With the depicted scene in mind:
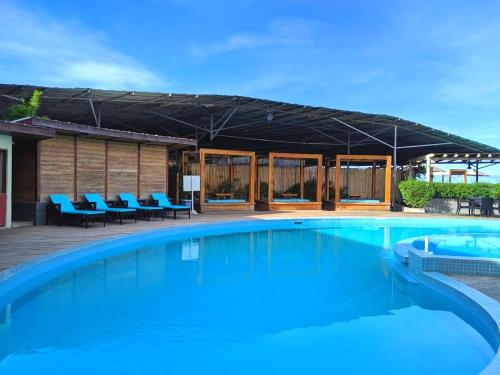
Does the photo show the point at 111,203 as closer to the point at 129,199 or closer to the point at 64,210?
the point at 129,199

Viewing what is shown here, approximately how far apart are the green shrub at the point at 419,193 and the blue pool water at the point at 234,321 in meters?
9.72

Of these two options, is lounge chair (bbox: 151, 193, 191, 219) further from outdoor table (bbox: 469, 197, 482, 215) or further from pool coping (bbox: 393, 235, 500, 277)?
outdoor table (bbox: 469, 197, 482, 215)

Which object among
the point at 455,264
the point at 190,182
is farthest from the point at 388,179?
the point at 455,264

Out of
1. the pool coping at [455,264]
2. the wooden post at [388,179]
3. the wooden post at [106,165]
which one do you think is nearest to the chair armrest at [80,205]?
the wooden post at [106,165]

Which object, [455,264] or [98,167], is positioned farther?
[98,167]

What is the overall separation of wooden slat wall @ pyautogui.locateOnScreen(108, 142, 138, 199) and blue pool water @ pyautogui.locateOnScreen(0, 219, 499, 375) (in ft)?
15.9

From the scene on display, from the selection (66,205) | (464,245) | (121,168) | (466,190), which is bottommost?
(464,245)

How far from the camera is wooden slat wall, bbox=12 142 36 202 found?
1040 cm

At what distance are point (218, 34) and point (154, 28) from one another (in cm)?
411

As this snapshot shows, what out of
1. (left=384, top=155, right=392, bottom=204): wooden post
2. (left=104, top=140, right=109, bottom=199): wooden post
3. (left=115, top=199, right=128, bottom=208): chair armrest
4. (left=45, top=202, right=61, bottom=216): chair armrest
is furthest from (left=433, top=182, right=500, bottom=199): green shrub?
(left=45, top=202, right=61, bottom=216): chair armrest

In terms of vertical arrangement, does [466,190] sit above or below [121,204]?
above

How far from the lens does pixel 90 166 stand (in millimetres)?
11750

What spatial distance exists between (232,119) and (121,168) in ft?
16.3

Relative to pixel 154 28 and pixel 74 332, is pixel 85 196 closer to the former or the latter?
pixel 74 332
